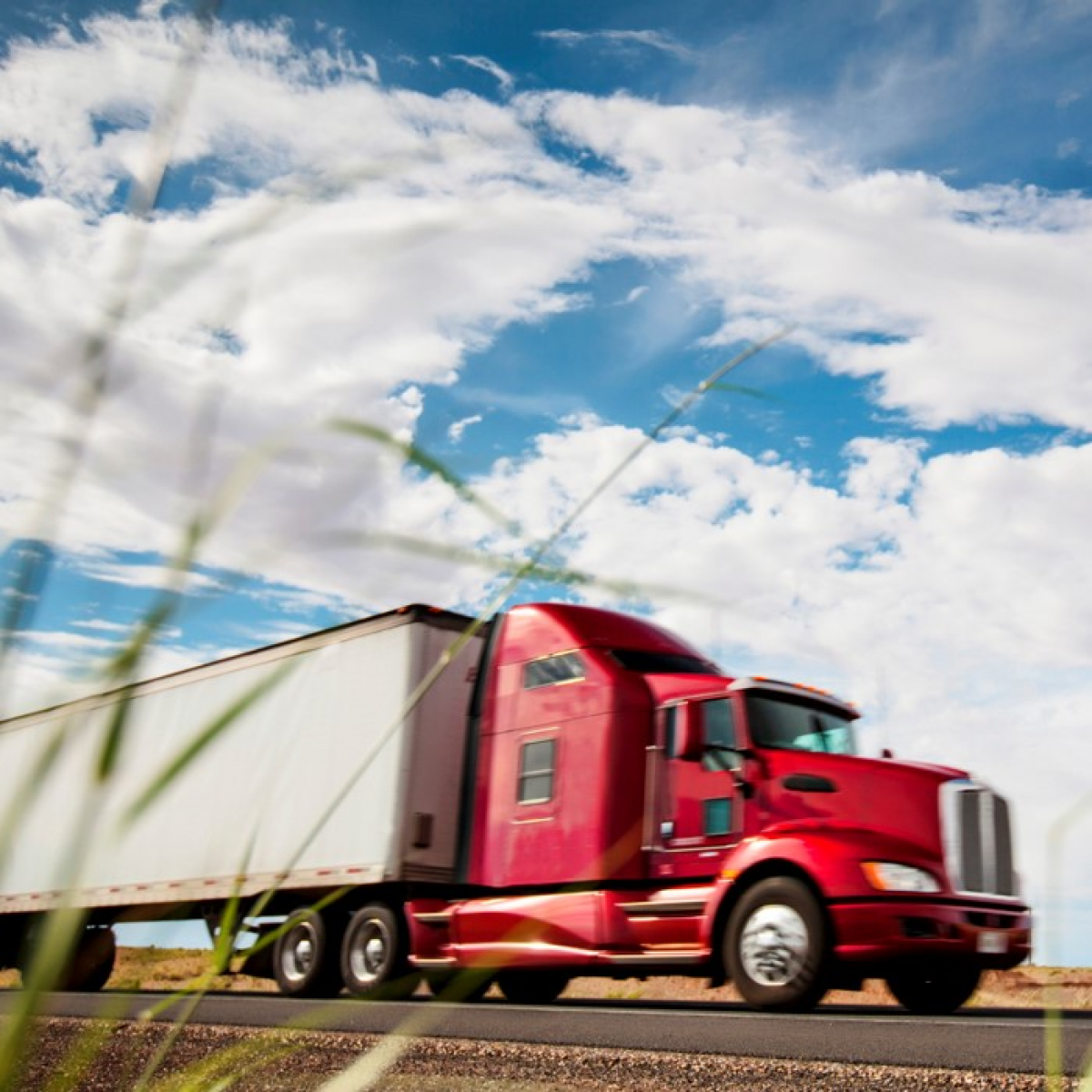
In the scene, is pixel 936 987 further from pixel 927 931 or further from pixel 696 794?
pixel 696 794

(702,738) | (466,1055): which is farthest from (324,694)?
(466,1055)

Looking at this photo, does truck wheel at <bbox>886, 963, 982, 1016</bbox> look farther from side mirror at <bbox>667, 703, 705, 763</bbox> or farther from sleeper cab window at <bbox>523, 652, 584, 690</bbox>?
sleeper cab window at <bbox>523, 652, 584, 690</bbox>

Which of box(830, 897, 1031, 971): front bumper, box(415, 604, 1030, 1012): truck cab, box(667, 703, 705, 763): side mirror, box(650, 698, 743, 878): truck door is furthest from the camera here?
box(667, 703, 705, 763): side mirror

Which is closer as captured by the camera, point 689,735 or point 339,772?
point 689,735

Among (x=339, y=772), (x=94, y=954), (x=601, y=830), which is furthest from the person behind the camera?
(x=339, y=772)

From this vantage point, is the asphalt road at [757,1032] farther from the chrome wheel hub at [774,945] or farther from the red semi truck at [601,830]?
the red semi truck at [601,830]

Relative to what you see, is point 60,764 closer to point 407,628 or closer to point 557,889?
point 557,889

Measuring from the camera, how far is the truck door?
34.2 ft

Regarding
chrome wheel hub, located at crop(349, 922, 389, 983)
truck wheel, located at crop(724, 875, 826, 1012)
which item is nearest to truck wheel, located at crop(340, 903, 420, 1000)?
chrome wheel hub, located at crop(349, 922, 389, 983)

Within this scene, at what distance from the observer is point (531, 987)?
12.8 m

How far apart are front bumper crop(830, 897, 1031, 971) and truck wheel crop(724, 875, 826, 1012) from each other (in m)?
0.20

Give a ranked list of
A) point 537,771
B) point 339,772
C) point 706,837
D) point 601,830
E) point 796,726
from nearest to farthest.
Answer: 1. point 706,837
2. point 796,726
3. point 601,830
4. point 537,771
5. point 339,772

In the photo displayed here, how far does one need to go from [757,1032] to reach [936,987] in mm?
4180

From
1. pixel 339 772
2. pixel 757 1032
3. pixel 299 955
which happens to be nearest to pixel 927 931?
pixel 757 1032
